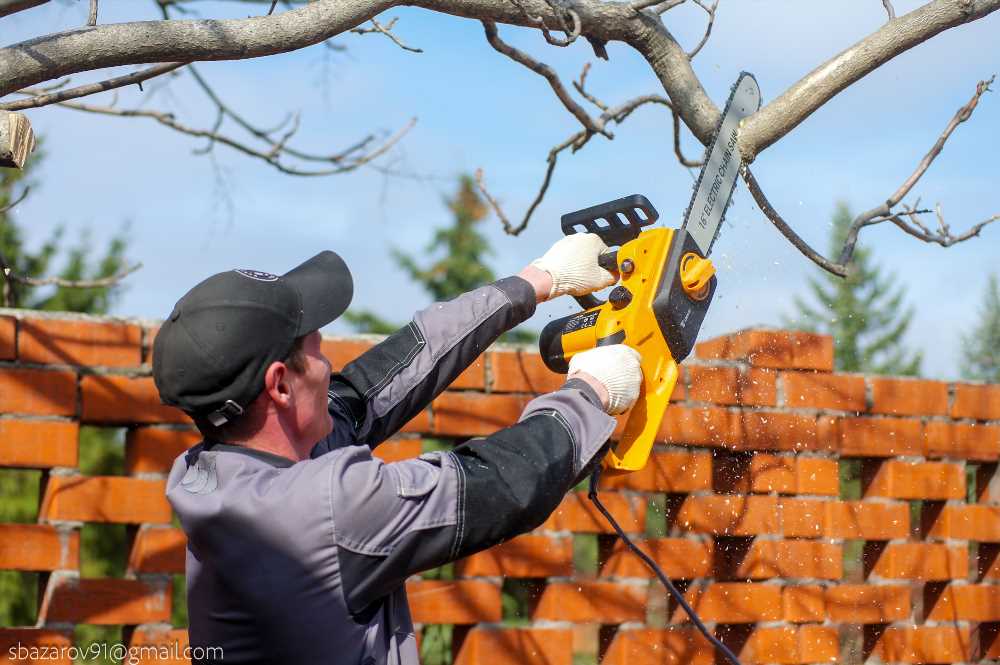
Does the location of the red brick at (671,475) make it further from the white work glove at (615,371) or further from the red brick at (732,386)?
the white work glove at (615,371)

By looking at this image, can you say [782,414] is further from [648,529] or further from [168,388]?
[168,388]

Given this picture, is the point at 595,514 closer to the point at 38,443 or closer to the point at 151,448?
the point at 151,448

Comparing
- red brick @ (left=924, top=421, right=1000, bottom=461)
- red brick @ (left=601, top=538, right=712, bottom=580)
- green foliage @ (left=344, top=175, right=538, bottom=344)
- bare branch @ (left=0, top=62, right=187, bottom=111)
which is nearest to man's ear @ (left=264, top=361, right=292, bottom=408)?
bare branch @ (left=0, top=62, right=187, bottom=111)

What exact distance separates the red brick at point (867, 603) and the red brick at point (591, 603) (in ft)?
2.73

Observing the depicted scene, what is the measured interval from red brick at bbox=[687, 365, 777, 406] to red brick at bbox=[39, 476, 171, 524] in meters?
1.89

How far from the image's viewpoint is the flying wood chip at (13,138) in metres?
1.71

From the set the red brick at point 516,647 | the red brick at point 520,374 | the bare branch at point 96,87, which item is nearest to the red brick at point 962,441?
the red brick at point 520,374

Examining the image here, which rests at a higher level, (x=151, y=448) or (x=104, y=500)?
(x=151, y=448)

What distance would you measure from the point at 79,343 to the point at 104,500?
18.6 inches

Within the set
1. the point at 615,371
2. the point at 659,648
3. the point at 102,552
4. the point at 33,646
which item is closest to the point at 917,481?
the point at 659,648

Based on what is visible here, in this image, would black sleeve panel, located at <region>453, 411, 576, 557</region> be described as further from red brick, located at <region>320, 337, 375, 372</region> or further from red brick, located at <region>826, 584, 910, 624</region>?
red brick, located at <region>826, 584, 910, 624</region>

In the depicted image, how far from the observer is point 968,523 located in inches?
168

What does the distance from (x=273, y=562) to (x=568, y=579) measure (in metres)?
1.93

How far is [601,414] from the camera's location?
201cm
